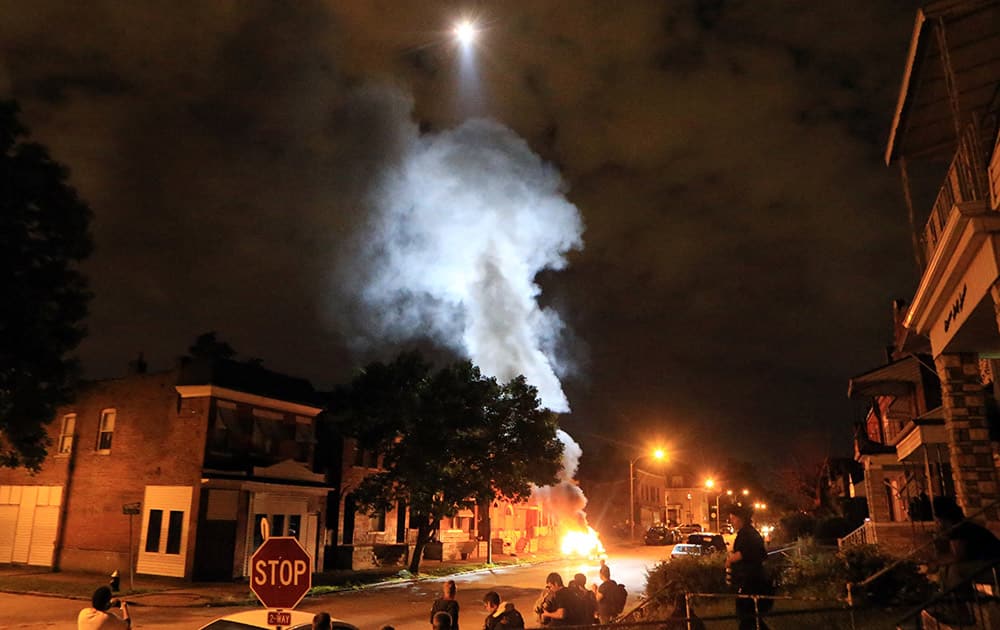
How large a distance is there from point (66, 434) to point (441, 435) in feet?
51.2

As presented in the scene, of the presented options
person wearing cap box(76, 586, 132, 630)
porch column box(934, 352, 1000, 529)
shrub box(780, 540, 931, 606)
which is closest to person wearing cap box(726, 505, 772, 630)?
shrub box(780, 540, 931, 606)

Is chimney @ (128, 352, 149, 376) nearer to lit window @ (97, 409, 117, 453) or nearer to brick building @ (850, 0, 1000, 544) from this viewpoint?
lit window @ (97, 409, 117, 453)

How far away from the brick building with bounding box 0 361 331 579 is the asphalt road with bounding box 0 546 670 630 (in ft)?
16.4

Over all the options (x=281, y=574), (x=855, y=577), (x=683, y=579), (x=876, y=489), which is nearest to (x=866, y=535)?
(x=876, y=489)

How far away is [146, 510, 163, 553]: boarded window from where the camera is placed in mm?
25828

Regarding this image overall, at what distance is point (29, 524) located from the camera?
29469 millimetres

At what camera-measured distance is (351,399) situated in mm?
32438

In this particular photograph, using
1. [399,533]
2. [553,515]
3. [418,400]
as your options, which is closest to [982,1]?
[418,400]

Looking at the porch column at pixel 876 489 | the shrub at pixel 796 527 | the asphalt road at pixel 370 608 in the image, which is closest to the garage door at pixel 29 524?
the asphalt road at pixel 370 608

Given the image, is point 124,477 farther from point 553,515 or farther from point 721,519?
point 721,519

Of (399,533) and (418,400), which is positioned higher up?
(418,400)

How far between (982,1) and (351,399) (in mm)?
27462

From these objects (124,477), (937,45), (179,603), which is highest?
(937,45)

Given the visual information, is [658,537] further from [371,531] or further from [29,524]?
[29,524]
